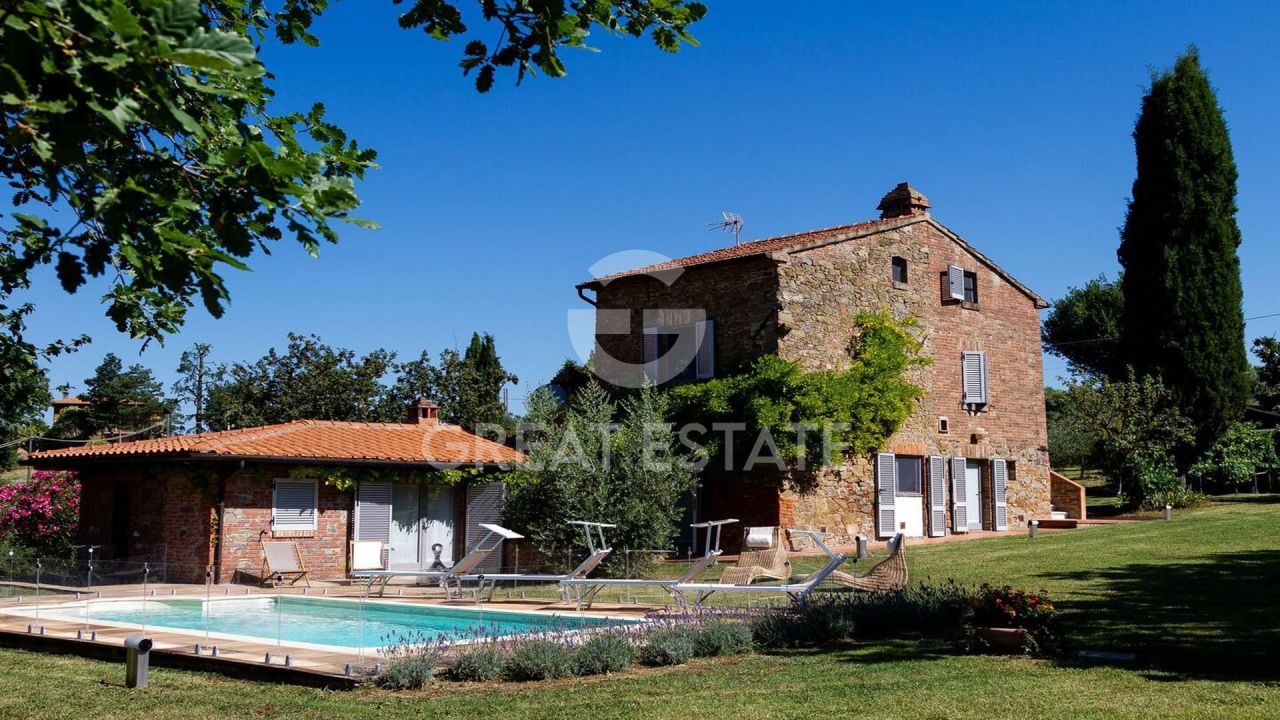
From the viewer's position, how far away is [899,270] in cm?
2245

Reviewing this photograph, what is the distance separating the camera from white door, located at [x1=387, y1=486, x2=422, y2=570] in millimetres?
18828

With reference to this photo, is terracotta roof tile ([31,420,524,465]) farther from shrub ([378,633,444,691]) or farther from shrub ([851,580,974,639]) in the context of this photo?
shrub ([851,580,974,639])

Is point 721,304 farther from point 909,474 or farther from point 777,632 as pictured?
point 777,632

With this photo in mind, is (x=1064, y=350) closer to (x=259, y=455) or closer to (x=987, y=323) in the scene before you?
(x=987, y=323)

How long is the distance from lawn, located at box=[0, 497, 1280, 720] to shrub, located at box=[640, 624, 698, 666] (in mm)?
224

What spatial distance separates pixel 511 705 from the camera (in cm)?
698

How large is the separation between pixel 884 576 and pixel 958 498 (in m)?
12.3

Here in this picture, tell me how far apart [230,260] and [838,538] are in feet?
58.1

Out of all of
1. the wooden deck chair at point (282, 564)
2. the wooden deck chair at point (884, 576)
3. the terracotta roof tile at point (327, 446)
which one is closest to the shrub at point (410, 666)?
the wooden deck chair at point (884, 576)

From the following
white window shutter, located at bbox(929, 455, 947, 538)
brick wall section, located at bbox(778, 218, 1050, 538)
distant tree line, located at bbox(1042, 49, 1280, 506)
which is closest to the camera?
brick wall section, located at bbox(778, 218, 1050, 538)

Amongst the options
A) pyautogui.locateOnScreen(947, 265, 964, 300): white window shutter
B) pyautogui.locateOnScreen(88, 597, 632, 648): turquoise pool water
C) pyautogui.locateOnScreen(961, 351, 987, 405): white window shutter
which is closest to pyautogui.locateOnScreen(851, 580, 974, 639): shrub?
pyautogui.locateOnScreen(88, 597, 632, 648): turquoise pool water

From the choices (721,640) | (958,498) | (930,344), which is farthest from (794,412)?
(721,640)

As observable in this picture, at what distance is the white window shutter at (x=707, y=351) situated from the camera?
833 inches

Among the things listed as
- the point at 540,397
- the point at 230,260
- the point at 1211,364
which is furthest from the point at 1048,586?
the point at 1211,364
